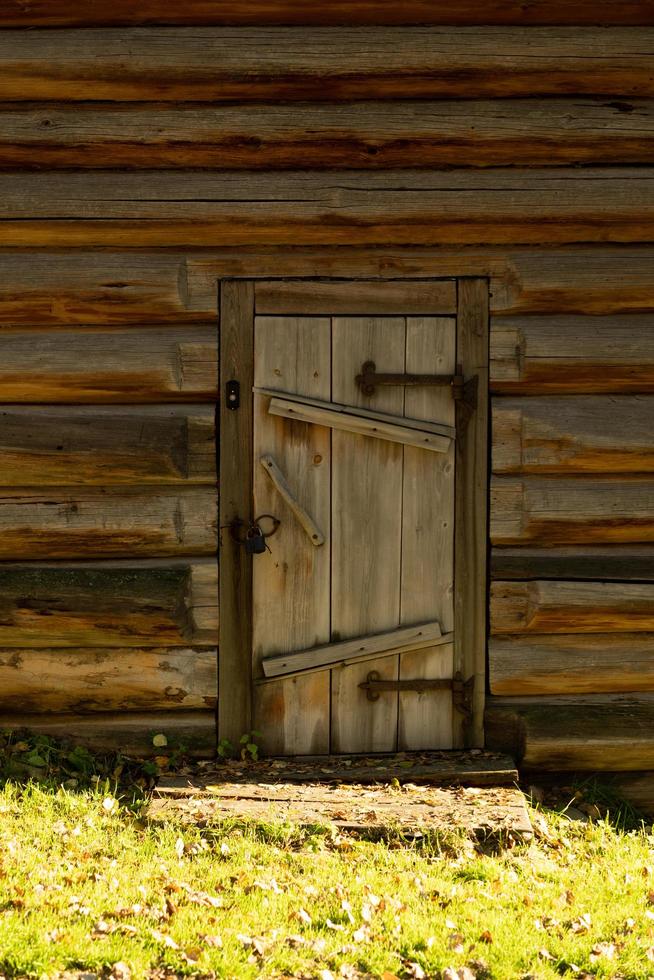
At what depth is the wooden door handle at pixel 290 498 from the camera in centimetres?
511

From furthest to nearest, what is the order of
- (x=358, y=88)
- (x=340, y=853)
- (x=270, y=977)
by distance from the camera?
(x=358, y=88)
(x=340, y=853)
(x=270, y=977)

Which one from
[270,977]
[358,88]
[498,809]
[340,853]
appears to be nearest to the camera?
[270,977]

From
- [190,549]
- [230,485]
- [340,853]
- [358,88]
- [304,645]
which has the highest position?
[358,88]

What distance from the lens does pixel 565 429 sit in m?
5.14

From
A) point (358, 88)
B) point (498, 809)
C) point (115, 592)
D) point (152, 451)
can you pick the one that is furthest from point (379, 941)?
point (358, 88)

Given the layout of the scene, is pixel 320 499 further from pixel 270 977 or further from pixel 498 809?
pixel 270 977

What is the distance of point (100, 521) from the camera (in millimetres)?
5094

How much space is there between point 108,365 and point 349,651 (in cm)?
181

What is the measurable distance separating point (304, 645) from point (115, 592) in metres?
0.95

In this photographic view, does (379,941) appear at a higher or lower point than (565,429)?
lower

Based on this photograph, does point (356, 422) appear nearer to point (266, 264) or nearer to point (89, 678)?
point (266, 264)

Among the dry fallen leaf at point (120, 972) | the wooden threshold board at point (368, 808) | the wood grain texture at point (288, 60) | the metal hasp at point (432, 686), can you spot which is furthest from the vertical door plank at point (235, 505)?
the dry fallen leaf at point (120, 972)

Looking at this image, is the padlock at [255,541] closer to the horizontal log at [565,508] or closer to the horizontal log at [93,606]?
the horizontal log at [93,606]

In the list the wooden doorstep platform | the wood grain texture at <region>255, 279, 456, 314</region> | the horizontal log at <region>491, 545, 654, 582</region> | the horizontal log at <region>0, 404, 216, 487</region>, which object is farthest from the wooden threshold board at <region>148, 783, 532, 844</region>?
the wood grain texture at <region>255, 279, 456, 314</region>
